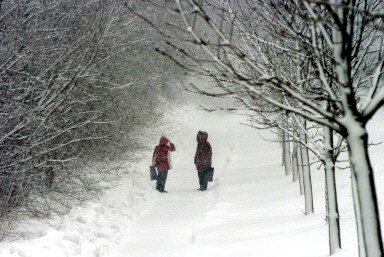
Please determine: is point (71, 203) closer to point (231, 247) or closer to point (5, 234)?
point (5, 234)

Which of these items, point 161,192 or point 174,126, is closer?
point 161,192

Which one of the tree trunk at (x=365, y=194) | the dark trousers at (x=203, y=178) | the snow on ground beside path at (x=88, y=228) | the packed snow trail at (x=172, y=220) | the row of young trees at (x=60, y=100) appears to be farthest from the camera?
the dark trousers at (x=203, y=178)

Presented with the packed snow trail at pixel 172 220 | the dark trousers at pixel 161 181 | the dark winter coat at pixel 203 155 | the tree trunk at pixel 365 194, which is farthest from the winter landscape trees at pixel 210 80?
the dark winter coat at pixel 203 155

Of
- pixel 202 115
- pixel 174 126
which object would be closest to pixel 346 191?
pixel 174 126

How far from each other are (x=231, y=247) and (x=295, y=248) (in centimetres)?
121

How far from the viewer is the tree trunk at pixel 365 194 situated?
8.34ft

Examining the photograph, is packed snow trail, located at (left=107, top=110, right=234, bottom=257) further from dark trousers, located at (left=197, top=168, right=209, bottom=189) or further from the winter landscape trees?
the winter landscape trees

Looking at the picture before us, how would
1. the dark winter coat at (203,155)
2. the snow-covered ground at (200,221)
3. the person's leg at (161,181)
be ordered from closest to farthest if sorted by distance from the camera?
the snow-covered ground at (200,221) → the person's leg at (161,181) → the dark winter coat at (203,155)

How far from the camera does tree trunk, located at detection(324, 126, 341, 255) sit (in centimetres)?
485

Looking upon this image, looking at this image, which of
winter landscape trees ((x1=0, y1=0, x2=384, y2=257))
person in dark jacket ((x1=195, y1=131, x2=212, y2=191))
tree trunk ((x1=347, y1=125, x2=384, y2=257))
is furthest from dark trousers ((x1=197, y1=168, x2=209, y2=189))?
tree trunk ((x1=347, y1=125, x2=384, y2=257))

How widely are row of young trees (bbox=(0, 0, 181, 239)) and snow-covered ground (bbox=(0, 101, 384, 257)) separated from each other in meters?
0.71

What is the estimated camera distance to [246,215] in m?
9.05

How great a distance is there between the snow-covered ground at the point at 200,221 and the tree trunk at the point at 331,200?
147 millimetres

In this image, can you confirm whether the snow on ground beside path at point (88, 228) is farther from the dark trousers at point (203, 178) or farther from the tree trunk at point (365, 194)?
the tree trunk at point (365, 194)
